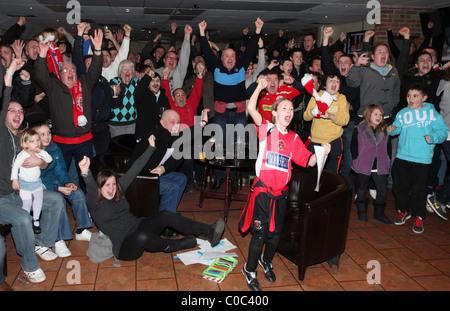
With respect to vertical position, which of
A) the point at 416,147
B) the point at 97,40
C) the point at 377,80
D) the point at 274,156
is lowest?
the point at 416,147

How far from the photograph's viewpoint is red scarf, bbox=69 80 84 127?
3.84 m

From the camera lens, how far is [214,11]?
31.8ft

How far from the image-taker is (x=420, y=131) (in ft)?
13.5

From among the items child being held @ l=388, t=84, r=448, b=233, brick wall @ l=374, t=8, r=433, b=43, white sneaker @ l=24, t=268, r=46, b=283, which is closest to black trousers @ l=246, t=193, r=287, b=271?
white sneaker @ l=24, t=268, r=46, b=283

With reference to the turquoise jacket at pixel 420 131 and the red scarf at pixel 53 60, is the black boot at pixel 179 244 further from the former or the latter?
the turquoise jacket at pixel 420 131

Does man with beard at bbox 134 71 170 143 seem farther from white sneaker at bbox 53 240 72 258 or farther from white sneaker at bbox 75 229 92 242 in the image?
white sneaker at bbox 53 240 72 258

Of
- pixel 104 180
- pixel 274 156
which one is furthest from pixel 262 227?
pixel 104 180

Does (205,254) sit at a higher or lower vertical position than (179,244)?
lower

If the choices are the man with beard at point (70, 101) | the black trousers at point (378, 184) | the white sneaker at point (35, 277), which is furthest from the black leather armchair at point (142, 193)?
the black trousers at point (378, 184)

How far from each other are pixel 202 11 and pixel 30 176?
765 centimetres

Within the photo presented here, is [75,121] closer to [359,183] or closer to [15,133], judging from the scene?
[15,133]

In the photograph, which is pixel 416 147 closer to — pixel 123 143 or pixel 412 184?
pixel 412 184

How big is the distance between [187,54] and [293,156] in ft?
9.98

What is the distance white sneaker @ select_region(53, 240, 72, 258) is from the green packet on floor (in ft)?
4.32
